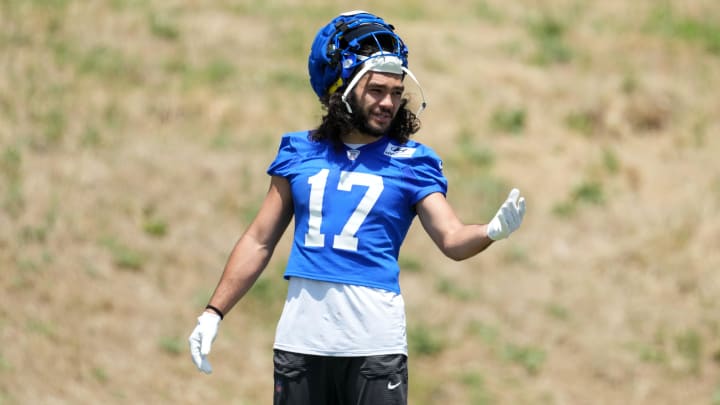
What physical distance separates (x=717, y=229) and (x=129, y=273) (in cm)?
576

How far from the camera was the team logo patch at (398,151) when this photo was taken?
398 cm

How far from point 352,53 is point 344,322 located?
97 cm

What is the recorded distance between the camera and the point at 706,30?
14.8 metres

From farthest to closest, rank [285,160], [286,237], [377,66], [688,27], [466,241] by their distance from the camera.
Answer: [688,27], [286,237], [285,160], [377,66], [466,241]

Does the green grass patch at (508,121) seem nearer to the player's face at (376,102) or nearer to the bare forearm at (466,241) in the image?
the player's face at (376,102)

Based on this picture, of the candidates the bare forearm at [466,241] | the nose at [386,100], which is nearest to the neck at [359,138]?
the nose at [386,100]

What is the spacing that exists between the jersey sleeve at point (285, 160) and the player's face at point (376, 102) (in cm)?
28

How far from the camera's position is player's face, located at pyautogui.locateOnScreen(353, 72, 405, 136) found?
3.96m

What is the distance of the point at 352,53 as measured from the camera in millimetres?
4000

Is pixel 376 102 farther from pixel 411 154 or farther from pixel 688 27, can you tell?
pixel 688 27

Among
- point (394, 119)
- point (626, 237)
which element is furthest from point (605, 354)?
point (394, 119)

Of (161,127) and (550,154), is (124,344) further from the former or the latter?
(550,154)

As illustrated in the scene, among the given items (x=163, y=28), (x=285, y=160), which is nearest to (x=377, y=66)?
(x=285, y=160)

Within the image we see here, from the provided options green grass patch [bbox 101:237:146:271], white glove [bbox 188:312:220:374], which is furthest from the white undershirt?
green grass patch [bbox 101:237:146:271]
